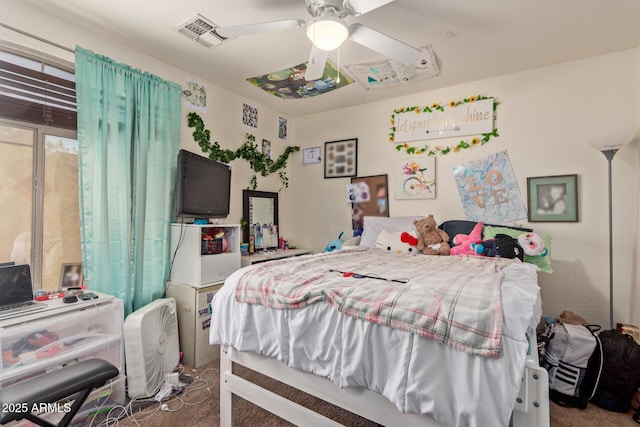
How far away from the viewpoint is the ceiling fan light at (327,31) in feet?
5.30

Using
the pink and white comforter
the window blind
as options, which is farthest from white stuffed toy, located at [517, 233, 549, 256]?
the window blind

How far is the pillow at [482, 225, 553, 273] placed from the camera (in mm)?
2303

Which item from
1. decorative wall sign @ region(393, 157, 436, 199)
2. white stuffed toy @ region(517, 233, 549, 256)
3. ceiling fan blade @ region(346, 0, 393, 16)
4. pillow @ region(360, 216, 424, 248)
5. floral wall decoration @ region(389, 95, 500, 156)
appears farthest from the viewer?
decorative wall sign @ region(393, 157, 436, 199)

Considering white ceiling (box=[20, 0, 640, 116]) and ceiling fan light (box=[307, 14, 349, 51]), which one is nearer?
Answer: ceiling fan light (box=[307, 14, 349, 51])

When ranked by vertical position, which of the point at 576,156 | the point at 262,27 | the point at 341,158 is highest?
the point at 262,27

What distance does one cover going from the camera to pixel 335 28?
1646mm

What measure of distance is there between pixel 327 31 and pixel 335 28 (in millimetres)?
46

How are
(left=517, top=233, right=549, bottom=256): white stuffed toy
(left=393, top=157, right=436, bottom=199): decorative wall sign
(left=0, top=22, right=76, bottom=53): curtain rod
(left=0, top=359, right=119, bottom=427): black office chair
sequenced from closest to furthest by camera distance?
1. (left=0, top=359, right=119, bottom=427): black office chair
2. (left=0, top=22, right=76, bottom=53): curtain rod
3. (left=517, top=233, right=549, bottom=256): white stuffed toy
4. (left=393, top=157, right=436, bottom=199): decorative wall sign

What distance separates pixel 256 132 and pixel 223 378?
2.77 meters

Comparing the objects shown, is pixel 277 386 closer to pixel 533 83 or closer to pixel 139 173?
pixel 139 173

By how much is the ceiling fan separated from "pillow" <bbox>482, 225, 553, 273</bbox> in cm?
160

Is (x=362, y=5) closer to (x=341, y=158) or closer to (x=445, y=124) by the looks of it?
(x=445, y=124)

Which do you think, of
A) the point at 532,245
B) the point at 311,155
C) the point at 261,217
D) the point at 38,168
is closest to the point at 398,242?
the point at 532,245

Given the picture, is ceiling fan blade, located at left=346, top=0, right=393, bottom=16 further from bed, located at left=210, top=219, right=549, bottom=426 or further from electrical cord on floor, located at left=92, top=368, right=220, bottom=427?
electrical cord on floor, located at left=92, top=368, right=220, bottom=427
